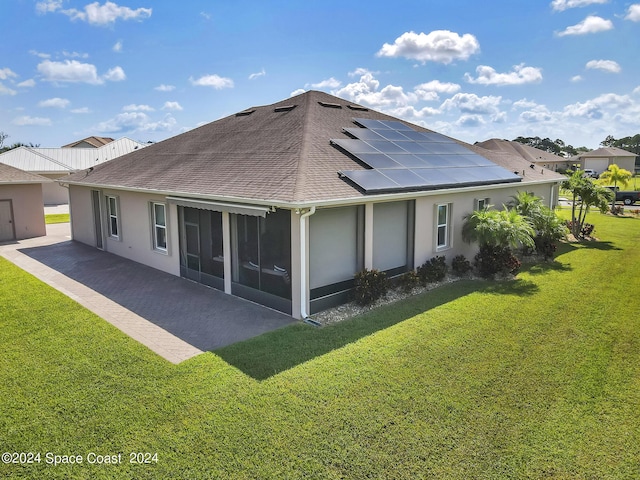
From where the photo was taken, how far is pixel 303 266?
11078mm

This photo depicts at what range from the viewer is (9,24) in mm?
22047

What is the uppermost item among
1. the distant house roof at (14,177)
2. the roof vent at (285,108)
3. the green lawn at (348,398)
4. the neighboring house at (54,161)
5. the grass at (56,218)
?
the roof vent at (285,108)

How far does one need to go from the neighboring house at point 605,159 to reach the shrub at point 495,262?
83.5 meters

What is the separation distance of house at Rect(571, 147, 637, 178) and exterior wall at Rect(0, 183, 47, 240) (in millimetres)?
90629

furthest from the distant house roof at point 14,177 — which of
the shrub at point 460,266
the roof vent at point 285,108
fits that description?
the shrub at point 460,266

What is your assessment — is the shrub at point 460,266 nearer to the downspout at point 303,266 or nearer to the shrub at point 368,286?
the shrub at point 368,286

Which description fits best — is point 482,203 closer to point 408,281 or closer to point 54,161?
point 408,281

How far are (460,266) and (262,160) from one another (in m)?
7.86

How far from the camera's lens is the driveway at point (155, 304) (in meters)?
10.3

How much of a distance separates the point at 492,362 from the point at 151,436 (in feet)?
21.2

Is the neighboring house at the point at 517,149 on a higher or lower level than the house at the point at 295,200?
higher

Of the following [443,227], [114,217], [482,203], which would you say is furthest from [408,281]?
[114,217]

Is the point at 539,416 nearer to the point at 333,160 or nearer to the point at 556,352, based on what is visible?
the point at 556,352

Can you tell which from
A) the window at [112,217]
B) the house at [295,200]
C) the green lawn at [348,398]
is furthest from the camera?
the window at [112,217]
